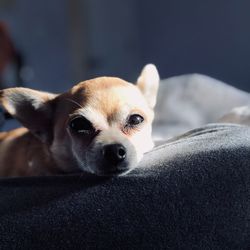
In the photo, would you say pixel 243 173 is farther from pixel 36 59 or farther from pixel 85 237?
pixel 36 59

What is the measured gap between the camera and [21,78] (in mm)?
3533

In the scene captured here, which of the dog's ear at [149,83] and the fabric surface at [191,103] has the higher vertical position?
the dog's ear at [149,83]

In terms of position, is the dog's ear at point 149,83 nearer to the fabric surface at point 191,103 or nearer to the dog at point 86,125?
the dog at point 86,125

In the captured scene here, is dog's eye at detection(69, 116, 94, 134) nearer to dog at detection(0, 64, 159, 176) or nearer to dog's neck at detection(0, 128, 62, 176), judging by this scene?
dog at detection(0, 64, 159, 176)

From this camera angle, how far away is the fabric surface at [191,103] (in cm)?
153

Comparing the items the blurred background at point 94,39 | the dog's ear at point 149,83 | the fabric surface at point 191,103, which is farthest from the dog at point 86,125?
the blurred background at point 94,39

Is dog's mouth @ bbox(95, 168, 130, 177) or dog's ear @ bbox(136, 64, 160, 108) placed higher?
dog's ear @ bbox(136, 64, 160, 108)

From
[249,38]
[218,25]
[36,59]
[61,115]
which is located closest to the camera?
[61,115]

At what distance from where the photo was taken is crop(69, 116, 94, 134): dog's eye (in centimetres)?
99

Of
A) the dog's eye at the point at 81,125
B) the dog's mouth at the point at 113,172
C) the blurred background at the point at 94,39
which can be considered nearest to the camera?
the dog's mouth at the point at 113,172

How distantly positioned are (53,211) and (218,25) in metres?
2.49

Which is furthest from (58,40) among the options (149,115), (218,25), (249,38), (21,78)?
(149,115)

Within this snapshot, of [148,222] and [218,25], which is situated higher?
[148,222]

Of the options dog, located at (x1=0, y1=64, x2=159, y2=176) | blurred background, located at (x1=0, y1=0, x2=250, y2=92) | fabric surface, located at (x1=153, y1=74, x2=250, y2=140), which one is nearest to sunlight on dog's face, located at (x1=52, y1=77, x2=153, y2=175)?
dog, located at (x1=0, y1=64, x2=159, y2=176)
